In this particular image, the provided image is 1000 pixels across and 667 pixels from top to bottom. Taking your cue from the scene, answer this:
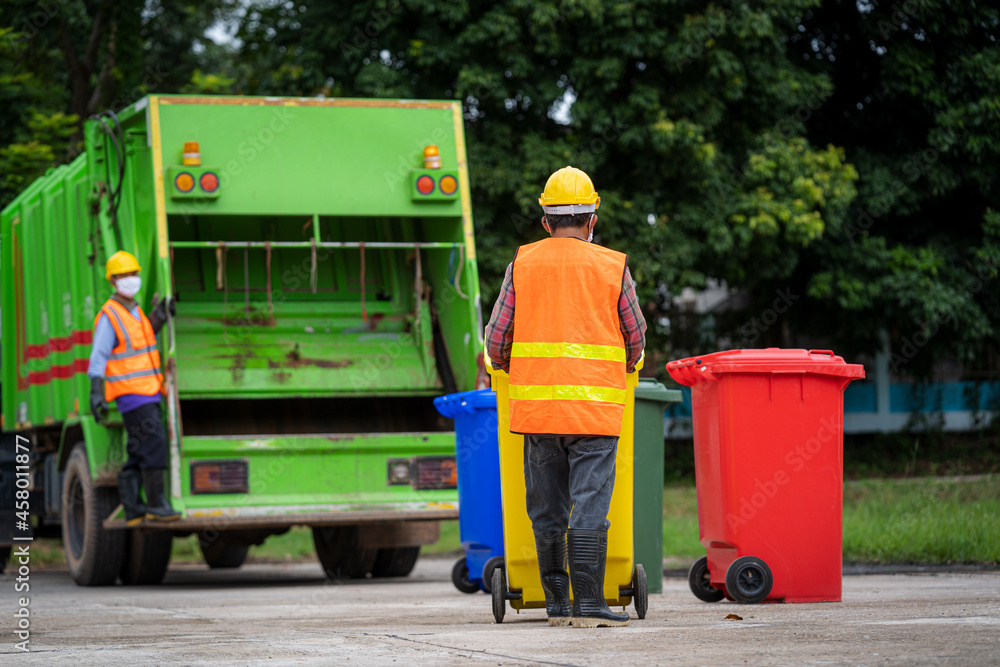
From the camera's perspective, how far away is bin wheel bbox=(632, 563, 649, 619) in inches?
172

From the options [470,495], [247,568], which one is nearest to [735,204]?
[247,568]

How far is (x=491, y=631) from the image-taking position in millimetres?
4020

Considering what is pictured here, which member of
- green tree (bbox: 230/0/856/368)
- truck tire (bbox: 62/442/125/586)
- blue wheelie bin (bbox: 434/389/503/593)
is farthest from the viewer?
green tree (bbox: 230/0/856/368)

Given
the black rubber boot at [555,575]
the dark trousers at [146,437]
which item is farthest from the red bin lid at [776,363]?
the dark trousers at [146,437]

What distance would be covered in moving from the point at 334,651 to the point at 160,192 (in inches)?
165

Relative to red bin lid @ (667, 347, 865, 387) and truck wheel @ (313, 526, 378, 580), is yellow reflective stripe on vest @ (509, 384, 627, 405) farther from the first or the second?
truck wheel @ (313, 526, 378, 580)

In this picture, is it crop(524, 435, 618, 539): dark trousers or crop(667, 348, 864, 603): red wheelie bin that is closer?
crop(524, 435, 618, 539): dark trousers

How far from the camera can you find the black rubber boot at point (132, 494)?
6.97 m

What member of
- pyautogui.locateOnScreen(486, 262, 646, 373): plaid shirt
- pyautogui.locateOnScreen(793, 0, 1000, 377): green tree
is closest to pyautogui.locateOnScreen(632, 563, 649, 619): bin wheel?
pyautogui.locateOnScreen(486, 262, 646, 373): plaid shirt

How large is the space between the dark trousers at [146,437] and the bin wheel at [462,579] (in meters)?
1.68

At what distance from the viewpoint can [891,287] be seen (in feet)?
45.7

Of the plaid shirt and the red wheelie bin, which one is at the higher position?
the plaid shirt

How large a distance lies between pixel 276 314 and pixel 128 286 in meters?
1.03

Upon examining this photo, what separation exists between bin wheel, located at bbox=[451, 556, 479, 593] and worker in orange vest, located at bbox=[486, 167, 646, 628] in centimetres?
223
